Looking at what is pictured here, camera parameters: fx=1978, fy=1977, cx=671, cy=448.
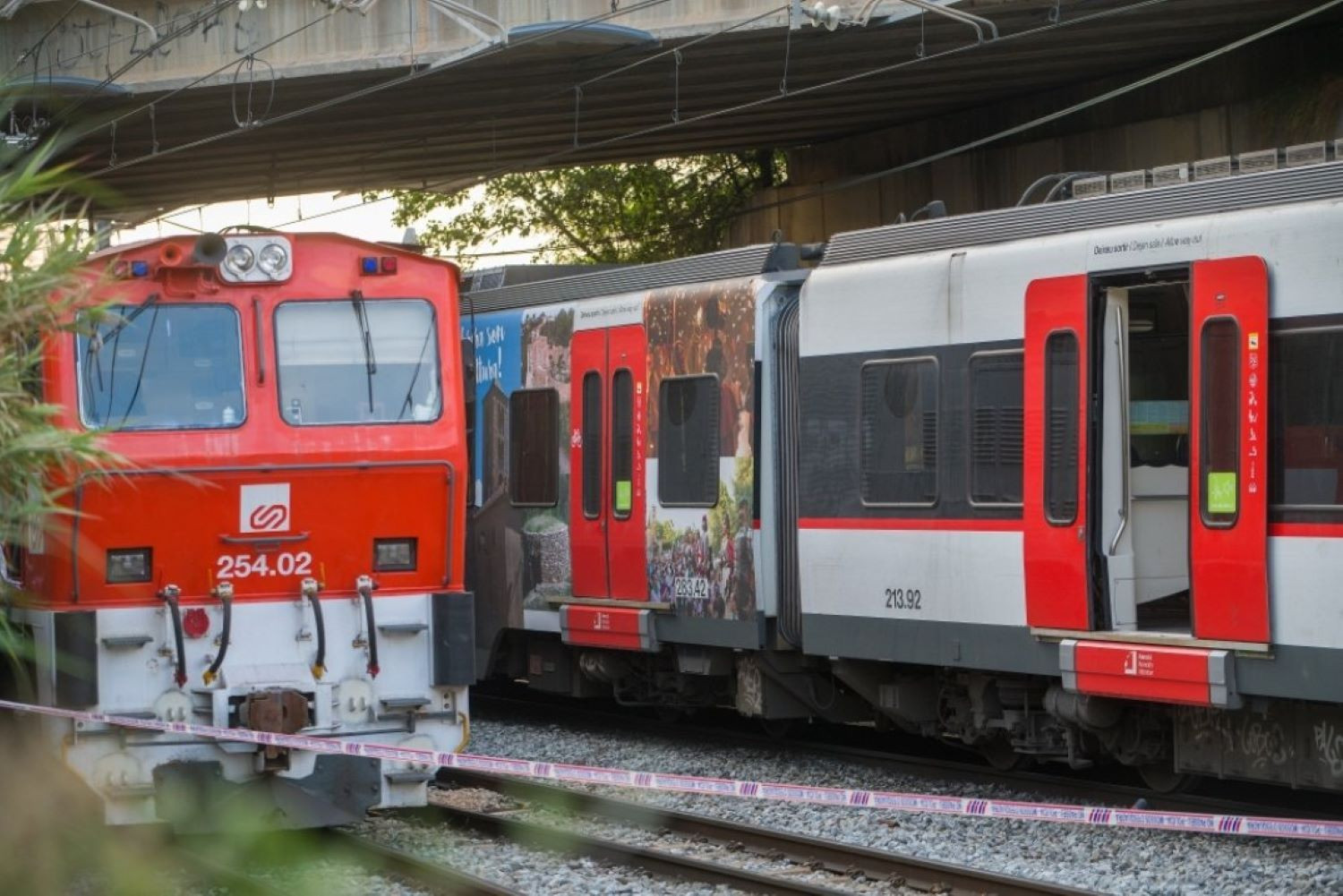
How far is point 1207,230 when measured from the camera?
1062 cm

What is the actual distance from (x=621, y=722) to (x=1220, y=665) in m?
8.22

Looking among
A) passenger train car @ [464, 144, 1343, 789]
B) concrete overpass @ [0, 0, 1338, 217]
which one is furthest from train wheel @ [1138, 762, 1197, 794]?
concrete overpass @ [0, 0, 1338, 217]

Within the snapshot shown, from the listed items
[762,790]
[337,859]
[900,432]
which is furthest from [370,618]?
[337,859]

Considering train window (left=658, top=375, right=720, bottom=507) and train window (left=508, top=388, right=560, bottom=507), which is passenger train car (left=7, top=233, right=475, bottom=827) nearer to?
train window (left=658, top=375, right=720, bottom=507)

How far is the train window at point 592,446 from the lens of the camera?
639 inches

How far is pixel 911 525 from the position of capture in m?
12.7

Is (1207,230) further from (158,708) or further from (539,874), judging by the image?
(158,708)

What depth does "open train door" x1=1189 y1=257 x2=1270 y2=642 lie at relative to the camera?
10.2 metres

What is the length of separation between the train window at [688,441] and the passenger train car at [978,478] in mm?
28

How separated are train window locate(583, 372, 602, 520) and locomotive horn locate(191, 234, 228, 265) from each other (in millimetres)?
5787

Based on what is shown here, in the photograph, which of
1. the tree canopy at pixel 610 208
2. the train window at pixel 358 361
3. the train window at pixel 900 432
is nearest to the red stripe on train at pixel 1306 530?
the train window at pixel 900 432

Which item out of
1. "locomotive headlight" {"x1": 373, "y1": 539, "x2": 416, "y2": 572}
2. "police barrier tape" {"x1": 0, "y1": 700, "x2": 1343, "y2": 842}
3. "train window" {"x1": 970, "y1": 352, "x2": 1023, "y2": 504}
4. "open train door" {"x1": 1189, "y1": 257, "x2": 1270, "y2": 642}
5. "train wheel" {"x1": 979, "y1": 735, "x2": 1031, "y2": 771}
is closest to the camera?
"police barrier tape" {"x1": 0, "y1": 700, "x2": 1343, "y2": 842}

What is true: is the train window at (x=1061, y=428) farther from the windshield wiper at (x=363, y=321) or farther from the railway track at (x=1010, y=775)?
the windshield wiper at (x=363, y=321)

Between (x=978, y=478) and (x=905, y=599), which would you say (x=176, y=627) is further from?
(x=978, y=478)
